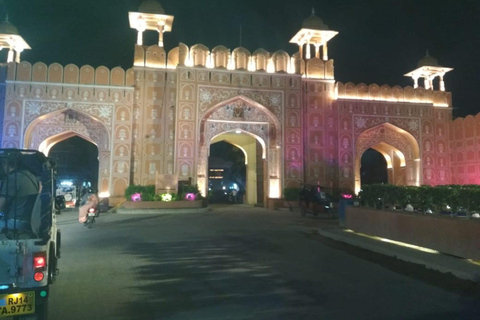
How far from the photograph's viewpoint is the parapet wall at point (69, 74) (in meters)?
21.6

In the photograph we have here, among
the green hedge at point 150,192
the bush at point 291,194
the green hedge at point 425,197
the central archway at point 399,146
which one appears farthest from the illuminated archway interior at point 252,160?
the green hedge at point 425,197

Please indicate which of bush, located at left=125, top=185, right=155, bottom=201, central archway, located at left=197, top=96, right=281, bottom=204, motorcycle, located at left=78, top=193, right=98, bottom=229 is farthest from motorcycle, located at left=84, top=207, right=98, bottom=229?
central archway, located at left=197, top=96, right=281, bottom=204

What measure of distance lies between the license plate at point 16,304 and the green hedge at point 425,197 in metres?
7.25

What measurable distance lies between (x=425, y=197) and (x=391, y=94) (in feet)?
60.8

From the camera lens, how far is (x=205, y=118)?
22766 millimetres

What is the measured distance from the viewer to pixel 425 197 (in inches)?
352

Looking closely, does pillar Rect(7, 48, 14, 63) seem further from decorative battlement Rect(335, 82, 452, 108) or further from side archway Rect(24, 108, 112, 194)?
decorative battlement Rect(335, 82, 452, 108)

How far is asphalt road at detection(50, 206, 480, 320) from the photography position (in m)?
4.75

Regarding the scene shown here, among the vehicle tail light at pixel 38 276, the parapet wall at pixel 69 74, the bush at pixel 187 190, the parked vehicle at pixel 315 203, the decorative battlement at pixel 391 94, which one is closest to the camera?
the vehicle tail light at pixel 38 276

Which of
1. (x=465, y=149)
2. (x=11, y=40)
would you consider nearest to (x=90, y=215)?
(x=11, y=40)

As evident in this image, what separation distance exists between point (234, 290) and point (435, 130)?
24.6 metres

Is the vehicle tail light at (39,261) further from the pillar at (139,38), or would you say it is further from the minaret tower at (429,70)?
the minaret tower at (429,70)

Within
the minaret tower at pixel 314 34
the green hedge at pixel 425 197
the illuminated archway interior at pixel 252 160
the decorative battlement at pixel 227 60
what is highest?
the minaret tower at pixel 314 34

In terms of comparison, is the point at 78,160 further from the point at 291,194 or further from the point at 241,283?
the point at 241,283
